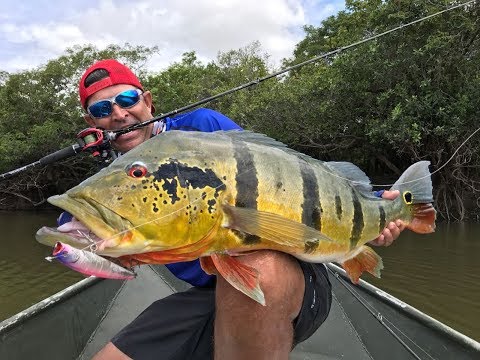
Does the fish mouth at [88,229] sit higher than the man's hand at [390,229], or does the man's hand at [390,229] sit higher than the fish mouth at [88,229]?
the fish mouth at [88,229]

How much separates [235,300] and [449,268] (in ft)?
28.0

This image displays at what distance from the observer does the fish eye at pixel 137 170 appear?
1498 mm

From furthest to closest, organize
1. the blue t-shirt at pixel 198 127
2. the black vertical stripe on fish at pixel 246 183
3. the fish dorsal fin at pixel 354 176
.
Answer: the blue t-shirt at pixel 198 127, the fish dorsal fin at pixel 354 176, the black vertical stripe on fish at pixel 246 183

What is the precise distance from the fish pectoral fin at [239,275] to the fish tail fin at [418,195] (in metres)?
1.00

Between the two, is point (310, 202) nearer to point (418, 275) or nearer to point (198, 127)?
point (198, 127)

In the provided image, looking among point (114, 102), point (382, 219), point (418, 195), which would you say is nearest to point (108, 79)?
point (114, 102)

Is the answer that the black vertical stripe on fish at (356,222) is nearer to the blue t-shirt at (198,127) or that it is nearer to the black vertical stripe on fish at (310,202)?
the black vertical stripe on fish at (310,202)

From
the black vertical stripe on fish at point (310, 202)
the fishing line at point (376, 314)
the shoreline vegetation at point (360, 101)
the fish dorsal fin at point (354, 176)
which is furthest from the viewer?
the shoreline vegetation at point (360, 101)

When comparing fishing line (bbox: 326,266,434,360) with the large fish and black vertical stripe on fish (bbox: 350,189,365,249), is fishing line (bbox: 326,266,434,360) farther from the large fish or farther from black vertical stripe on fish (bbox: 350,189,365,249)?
the large fish

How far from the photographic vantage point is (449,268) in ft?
29.6

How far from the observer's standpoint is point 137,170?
1.51 m

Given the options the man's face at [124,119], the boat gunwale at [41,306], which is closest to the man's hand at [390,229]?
the man's face at [124,119]

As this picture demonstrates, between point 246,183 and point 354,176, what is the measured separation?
0.66m

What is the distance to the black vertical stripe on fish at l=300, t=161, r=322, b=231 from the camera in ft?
5.44
